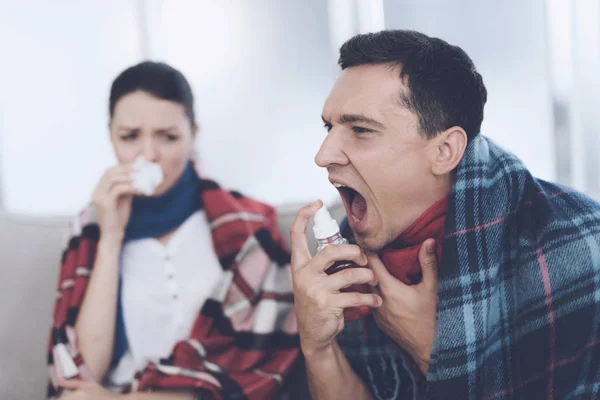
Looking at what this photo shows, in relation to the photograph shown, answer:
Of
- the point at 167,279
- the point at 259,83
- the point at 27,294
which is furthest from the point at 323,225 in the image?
the point at 259,83

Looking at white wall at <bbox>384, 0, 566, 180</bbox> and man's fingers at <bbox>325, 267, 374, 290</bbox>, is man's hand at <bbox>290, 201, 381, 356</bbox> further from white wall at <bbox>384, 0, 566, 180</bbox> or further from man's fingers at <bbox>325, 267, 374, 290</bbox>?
white wall at <bbox>384, 0, 566, 180</bbox>

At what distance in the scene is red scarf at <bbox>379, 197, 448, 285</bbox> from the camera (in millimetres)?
1032

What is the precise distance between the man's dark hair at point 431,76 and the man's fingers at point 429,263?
0.19m

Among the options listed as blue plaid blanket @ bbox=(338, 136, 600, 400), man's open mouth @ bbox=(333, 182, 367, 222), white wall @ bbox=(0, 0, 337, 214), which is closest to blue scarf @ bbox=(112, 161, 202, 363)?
man's open mouth @ bbox=(333, 182, 367, 222)

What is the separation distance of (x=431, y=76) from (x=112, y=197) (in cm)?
79

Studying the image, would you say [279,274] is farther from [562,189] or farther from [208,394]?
[562,189]

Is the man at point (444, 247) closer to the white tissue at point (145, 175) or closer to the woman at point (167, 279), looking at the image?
the woman at point (167, 279)

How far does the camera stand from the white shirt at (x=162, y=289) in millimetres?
1339

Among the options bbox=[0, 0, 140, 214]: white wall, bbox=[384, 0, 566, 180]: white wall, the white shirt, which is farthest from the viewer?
bbox=[0, 0, 140, 214]: white wall

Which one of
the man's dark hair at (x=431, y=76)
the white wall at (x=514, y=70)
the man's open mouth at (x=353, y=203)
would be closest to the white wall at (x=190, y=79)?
the white wall at (x=514, y=70)

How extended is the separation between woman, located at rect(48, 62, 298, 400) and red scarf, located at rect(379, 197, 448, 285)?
0.38 metres

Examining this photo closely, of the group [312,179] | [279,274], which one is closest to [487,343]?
[279,274]

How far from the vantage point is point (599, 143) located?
150cm

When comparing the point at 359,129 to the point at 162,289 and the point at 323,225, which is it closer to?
the point at 323,225
